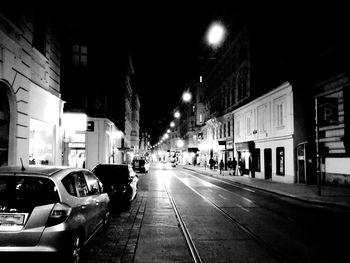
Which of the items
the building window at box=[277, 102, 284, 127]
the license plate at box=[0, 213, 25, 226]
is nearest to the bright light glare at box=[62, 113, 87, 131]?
the license plate at box=[0, 213, 25, 226]

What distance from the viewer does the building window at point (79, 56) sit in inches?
1388

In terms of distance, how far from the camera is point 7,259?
16.2 feet

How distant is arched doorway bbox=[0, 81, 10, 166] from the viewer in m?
12.3

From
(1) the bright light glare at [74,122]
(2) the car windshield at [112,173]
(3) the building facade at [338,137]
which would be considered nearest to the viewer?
(2) the car windshield at [112,173]

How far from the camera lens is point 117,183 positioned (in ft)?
41.8

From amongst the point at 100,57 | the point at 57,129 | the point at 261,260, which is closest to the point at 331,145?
the point at 57,129

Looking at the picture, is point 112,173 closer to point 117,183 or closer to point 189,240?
point 117,183

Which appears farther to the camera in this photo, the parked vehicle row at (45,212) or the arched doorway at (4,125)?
the arched doorway at (4,125)

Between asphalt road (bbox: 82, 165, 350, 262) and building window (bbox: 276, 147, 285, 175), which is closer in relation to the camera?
asphalt road (bbox: 82, 165, 350, 262)

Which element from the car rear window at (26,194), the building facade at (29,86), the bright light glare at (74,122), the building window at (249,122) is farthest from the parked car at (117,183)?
the building window at (249,122)

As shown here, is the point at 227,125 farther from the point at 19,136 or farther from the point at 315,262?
the point at 315,262

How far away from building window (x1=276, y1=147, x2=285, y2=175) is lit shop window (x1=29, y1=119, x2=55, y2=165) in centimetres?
1850

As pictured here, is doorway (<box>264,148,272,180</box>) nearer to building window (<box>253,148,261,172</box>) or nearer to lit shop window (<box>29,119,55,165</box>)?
building window (<box>253,148,261,172</box>)

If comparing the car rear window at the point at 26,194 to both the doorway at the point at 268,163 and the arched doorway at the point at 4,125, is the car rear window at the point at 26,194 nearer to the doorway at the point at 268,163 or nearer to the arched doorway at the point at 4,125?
the arched doorway at the point at 4,125
